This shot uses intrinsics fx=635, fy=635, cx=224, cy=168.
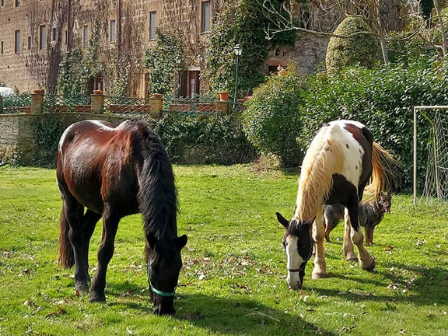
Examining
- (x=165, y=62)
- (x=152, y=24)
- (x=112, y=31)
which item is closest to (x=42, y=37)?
(x=112, y=31)

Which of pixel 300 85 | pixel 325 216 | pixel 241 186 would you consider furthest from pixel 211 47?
pixel 325 216

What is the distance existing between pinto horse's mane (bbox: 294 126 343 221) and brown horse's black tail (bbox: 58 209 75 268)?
110 inches

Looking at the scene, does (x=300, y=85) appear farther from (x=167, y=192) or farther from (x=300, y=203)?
(x=167, y=192)

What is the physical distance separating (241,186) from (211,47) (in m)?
13.0

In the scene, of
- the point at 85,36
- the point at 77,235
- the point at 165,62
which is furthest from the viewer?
the point at 85,36

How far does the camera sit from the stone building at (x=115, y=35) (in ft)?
94.4

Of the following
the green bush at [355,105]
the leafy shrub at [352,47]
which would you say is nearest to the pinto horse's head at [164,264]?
the green bush at [355,105]

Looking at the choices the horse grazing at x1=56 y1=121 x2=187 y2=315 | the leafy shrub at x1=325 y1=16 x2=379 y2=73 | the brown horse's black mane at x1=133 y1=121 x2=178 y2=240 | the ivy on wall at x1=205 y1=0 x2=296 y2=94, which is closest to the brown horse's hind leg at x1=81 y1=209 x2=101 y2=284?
the horse grazing at x1=56 y1=121 x2=187 y2=315

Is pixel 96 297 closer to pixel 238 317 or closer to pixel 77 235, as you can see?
pixel 77 235

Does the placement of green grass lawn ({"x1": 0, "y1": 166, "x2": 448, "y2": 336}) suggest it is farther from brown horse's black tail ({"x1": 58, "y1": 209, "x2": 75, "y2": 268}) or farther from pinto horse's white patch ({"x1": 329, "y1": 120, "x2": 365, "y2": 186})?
pinto horse's white patch ({"x1": 329, "y1": 120, "x2": 365, "y2": 186})

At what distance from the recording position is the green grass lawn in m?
6.13

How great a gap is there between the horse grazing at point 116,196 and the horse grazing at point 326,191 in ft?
5.60

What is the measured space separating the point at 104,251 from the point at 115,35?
3152 cm

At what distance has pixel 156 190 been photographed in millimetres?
6020
